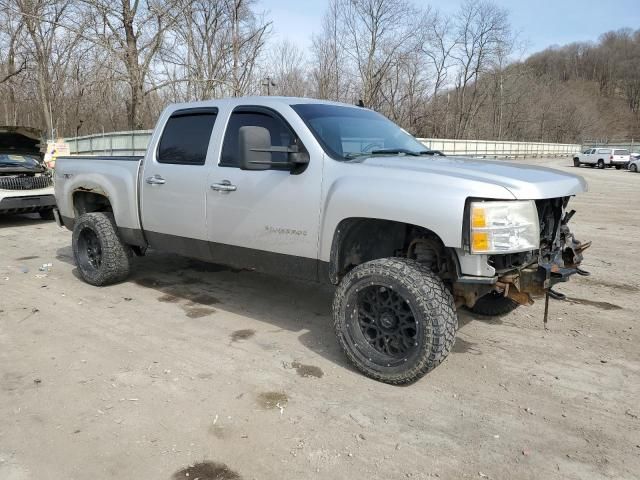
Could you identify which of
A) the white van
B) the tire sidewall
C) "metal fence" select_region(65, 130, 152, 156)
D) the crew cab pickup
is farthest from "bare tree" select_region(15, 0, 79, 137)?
the white van

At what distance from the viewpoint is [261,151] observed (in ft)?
12.1

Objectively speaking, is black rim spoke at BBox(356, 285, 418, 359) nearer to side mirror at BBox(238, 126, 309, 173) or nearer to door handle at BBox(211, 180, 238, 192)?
side mirror at BBox(238, 126, 309, 173)

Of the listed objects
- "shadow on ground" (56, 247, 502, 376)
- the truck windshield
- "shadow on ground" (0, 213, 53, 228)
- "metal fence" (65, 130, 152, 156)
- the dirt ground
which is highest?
"metal fence" (65, 130, 152, 156)

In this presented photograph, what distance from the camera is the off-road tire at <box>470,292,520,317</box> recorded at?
15.5ft

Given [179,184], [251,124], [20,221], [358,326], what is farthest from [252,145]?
[20,221]

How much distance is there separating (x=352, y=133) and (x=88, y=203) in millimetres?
3613

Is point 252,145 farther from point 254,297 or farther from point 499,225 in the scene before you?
point 254,297

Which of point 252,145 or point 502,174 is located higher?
point 252,145

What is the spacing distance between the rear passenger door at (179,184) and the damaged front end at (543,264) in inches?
104

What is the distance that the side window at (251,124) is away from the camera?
4.17m

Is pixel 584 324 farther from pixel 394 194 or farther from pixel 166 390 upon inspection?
pixel 166 390

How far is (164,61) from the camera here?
62.6ft

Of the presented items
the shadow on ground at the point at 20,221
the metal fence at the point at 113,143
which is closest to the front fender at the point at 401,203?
the shadow on ground at the point at 20,221

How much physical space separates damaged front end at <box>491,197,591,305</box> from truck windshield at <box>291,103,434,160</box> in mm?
1205
